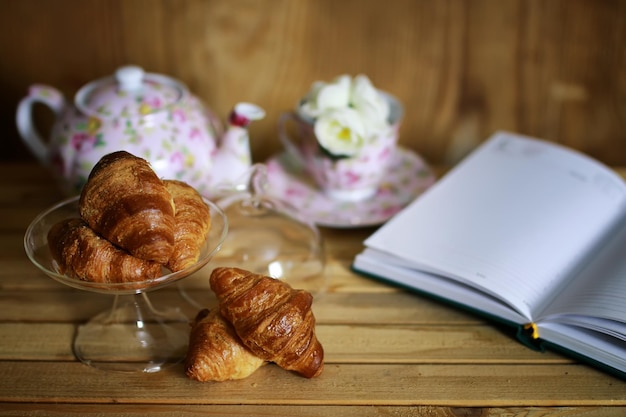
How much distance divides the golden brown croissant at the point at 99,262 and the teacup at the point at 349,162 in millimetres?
361

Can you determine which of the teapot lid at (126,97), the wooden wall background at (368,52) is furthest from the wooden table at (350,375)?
the wooden wall background at (368,52)

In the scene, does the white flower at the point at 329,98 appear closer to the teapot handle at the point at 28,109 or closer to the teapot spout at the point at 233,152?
the teapot spout at the point at 233,152

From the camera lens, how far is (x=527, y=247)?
31.0 inches

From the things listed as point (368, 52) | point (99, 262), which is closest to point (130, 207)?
point (99, 262)

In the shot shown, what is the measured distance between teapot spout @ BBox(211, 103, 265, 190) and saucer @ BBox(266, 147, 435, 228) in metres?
0.05

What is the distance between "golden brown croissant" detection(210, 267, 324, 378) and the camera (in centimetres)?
63

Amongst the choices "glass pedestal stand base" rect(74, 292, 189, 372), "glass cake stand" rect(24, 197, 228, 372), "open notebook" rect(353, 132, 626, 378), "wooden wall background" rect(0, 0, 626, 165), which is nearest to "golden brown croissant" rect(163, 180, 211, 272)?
"glass cake stand" rect(24, 197, 228, 372)

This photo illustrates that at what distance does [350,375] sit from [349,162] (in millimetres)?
336

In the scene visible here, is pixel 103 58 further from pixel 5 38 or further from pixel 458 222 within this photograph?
pixel 458 222

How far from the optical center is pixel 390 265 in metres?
0.81

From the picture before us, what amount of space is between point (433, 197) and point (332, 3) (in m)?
0.38

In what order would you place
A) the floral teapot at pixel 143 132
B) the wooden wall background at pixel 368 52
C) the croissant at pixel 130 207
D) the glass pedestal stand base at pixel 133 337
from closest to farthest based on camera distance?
the croissant at pixel 130 207
the glass pedestal stand base at pixel 133 337
the floral teapot at pixel 143 132
the wooden wall background at pixel 368 52

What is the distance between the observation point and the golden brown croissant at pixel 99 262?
2.00 feet

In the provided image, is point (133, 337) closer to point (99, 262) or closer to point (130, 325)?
point (130, 325)
